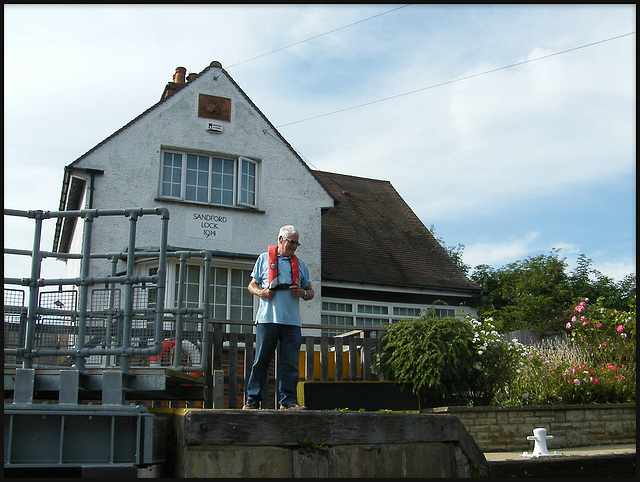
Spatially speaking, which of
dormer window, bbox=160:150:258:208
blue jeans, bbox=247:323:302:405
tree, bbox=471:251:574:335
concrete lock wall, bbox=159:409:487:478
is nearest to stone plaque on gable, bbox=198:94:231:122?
dormer window, bbox=160:150:258:208

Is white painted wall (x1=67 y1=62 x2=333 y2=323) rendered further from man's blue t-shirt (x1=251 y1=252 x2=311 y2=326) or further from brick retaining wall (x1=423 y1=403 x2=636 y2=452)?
man's blue t-shirt (x1=251 y1=252 x2=311 y2=326)

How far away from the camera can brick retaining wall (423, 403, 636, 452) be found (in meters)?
9.39

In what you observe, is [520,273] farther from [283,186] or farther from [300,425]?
[300,425]

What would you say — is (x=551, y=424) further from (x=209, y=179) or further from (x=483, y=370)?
(x=209, y=179)

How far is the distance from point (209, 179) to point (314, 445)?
33.9ft

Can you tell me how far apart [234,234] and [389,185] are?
31.4ft

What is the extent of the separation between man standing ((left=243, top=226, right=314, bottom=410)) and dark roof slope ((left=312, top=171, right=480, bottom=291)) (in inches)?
380

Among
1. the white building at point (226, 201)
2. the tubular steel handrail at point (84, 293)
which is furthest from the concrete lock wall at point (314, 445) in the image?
the white building at point (226, 201)

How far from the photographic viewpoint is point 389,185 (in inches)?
941

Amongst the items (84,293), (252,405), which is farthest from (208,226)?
(84,293)

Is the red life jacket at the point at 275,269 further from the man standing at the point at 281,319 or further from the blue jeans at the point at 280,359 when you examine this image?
the blue jeans at the point at 280,359

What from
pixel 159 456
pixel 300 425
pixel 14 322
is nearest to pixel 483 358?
pixel 300 425

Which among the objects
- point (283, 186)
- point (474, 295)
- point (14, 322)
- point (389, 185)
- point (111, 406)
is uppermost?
point (389, 185)

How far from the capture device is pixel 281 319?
6824mm
